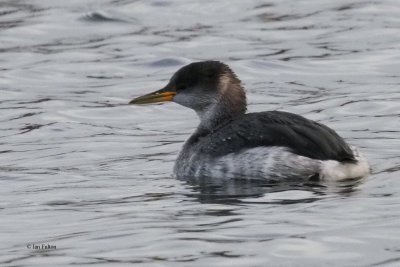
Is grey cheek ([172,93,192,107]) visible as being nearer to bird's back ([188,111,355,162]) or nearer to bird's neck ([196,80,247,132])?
bird's neck ([196,80,247,132])

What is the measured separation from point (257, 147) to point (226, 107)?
110 centimetres

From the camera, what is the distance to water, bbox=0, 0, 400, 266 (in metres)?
9.08

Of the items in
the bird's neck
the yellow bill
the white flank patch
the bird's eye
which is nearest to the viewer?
the white flank patch

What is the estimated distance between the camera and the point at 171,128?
587 inches

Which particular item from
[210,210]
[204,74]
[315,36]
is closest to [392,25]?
[315,36]

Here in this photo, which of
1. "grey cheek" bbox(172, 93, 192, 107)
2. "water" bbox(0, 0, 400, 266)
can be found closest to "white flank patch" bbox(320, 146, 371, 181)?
"water" bbox(0, 0, 400, 266)

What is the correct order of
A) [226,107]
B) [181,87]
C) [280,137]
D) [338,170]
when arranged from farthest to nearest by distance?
[181,87], [226,107], [280,137], [338,170]

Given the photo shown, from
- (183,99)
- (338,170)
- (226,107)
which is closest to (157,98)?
(183,99)

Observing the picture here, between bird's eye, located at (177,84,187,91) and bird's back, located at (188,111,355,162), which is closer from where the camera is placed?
bird's back, located at (188,111,355,162)

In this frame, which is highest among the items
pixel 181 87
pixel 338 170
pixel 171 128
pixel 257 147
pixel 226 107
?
pixel 181 87

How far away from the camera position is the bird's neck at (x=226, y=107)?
40.7ft

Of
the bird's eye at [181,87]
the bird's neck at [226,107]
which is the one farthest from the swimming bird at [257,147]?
the bird's eye at [181,87]

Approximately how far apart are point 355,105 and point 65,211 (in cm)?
555

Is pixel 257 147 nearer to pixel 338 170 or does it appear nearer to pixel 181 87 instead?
pixel 338 170
